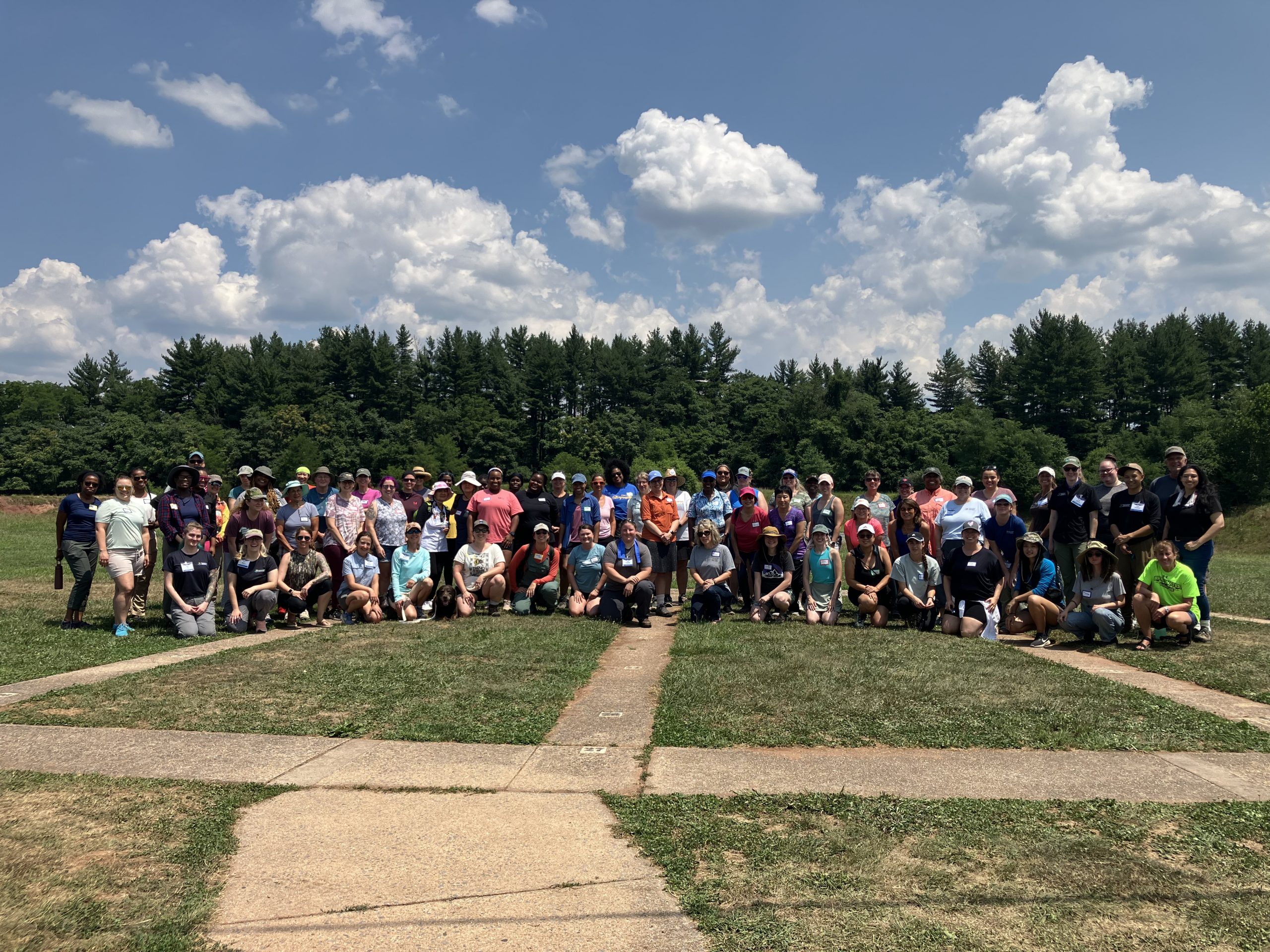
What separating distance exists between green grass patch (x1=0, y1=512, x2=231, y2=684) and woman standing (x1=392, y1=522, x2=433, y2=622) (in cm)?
198

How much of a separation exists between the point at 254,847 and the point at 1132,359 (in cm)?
9025

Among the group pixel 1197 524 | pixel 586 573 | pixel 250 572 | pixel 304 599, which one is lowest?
pixel 304 599

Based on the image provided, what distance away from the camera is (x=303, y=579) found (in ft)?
34.3

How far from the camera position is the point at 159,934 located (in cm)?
308

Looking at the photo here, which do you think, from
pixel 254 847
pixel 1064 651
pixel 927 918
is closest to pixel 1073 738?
pixel 927 918

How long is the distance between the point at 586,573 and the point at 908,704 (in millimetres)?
5385

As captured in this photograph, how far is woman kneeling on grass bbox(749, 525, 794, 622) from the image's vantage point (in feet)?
34.3

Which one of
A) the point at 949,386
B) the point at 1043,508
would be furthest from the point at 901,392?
the point at 1043,508

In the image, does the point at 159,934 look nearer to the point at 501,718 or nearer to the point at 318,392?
the point at 501,718

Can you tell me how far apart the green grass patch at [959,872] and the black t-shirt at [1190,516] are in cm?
596

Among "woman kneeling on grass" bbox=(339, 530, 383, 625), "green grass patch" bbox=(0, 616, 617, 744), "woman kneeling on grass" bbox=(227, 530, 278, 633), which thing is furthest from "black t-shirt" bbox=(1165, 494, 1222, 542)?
"woman kneeling on grass" bbox=(227, 530, 278, 633)

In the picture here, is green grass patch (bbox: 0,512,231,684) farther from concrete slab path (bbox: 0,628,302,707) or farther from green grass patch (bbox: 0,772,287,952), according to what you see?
green grass patch (bbox: 0,772,287,952)

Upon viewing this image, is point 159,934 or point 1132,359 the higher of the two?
point 1132,359

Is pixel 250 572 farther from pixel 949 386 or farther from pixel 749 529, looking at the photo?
pixel 949 386
